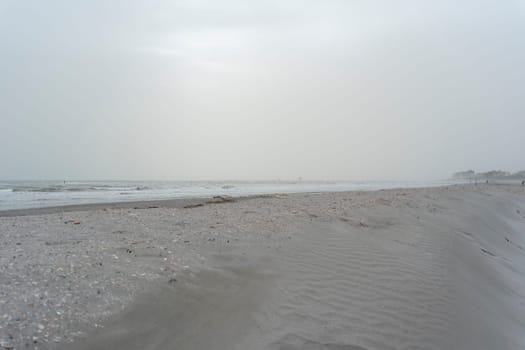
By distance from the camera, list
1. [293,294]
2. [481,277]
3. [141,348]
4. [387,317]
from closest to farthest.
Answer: [141,348] → [387,317] → [293,294] → [481,277]

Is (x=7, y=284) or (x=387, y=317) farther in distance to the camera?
(x=387, y=317)

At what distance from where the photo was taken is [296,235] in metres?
6.77

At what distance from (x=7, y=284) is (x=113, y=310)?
126 cm

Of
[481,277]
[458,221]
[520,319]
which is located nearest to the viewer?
[520,319]

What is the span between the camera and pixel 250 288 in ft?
14.5

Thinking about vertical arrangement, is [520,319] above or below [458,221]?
below

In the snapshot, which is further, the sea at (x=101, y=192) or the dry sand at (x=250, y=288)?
the sea at (x=101, y=192)

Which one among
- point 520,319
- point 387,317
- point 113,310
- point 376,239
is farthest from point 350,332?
point 376,239

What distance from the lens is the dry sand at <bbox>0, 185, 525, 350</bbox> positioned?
3258 mm

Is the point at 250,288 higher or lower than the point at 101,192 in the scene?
lower

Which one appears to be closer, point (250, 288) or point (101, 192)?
point (250, 288)

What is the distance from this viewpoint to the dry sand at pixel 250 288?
10.7 feet

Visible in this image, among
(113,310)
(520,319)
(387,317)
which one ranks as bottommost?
(520,319)

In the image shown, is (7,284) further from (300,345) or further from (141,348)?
Result: (300,345)
